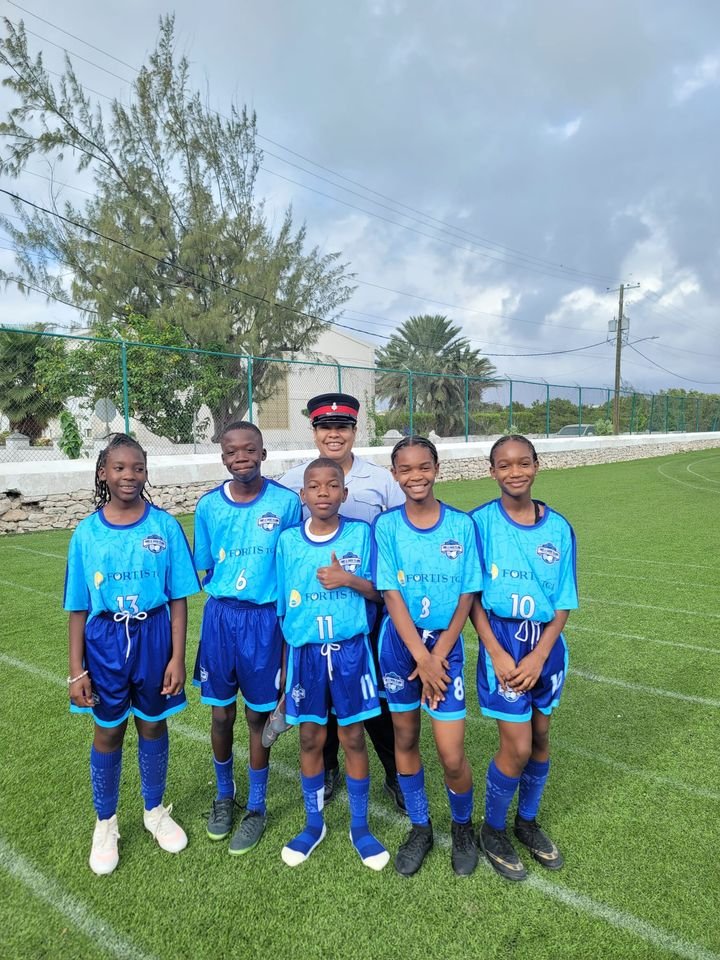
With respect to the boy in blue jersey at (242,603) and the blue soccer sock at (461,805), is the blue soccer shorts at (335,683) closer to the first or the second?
the boy in blue jersey at (242,603)

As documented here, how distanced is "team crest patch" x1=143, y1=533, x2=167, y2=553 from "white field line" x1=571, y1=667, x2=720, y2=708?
10.1ft

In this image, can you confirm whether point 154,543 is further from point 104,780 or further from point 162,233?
point 162,233

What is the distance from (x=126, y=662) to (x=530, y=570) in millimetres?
1592

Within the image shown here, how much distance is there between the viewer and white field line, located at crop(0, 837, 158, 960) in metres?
2.04

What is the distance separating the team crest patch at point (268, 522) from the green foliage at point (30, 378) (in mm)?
9701

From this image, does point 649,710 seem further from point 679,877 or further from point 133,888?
point 133,888

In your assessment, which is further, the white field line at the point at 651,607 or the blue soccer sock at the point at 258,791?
the white field line at the point at 651,607

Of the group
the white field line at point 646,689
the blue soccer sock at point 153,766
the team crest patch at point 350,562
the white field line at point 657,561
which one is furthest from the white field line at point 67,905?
the white field line at point 657,561

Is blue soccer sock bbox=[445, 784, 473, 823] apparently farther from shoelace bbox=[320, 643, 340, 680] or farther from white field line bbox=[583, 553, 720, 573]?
white field line bbox=[583, 553, 720, 573]

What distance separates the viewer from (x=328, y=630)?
2342mm

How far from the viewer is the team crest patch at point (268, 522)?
2.53m

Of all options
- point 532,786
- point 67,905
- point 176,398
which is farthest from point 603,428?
point 67,905

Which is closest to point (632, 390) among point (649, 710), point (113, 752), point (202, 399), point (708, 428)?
point (708, 428)

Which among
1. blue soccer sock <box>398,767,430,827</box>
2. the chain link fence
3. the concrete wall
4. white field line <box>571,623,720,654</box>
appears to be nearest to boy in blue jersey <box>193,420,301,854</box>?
blue soccer sock <box>398,767,430,827</box>
